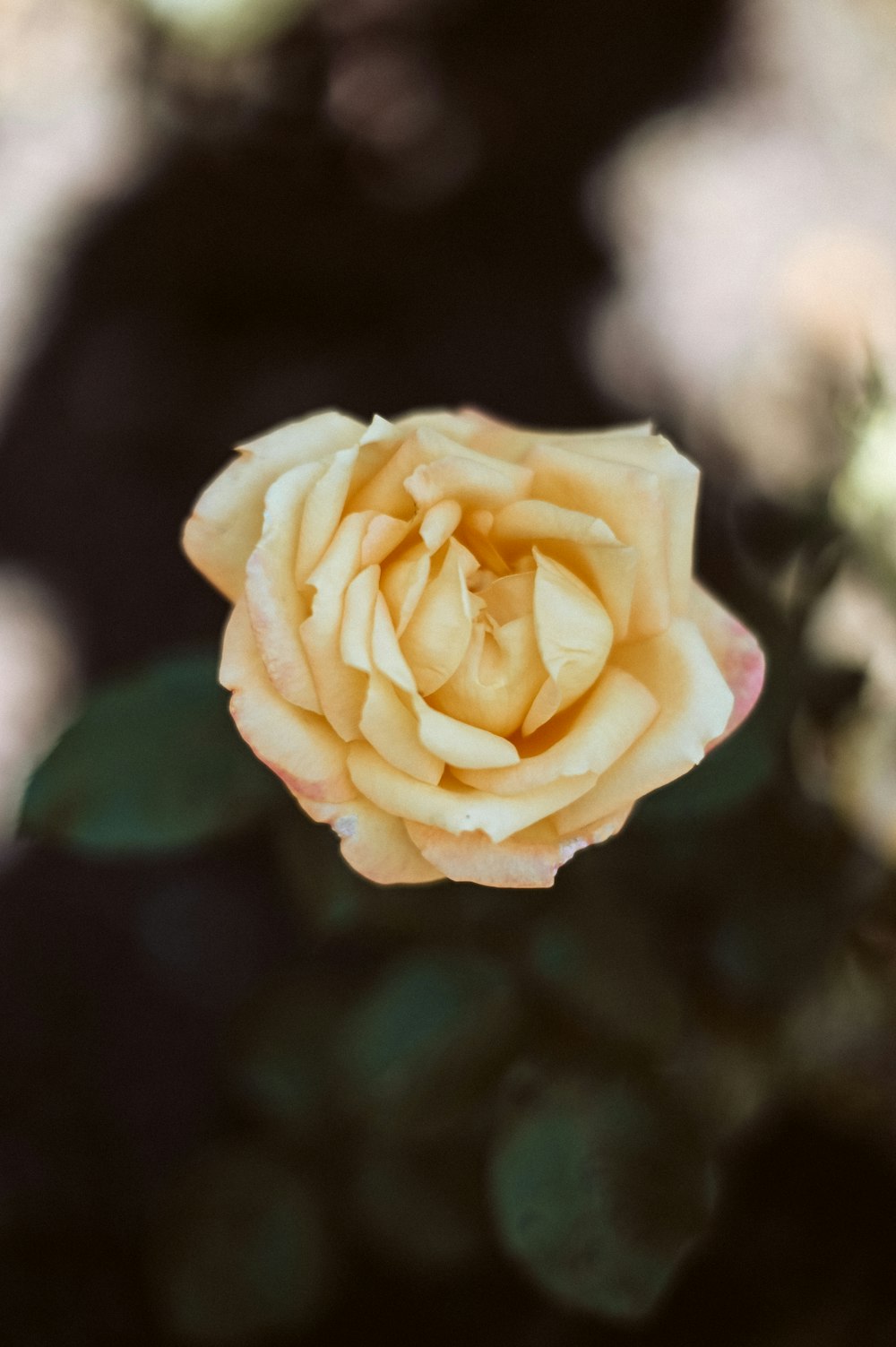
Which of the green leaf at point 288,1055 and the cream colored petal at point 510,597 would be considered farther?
the green leaf at point 288,1055

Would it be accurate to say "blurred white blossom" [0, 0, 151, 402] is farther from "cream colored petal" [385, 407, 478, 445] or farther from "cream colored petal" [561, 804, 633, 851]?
"cream colored petal" [561, 804, 633, 851]

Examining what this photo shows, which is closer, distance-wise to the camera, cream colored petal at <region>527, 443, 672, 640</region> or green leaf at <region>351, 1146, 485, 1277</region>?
cream colored petal at <region>527, 443, 672, 640</region>

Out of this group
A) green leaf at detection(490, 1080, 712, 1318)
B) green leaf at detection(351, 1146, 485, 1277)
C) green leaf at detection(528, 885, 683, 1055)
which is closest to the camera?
green leaf at detection(490, 1080, 712, 1318)

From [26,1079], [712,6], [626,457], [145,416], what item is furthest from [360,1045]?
[712,6]

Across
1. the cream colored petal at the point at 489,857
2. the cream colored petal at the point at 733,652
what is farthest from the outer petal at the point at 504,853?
the cream colored petal at the point at 733,652

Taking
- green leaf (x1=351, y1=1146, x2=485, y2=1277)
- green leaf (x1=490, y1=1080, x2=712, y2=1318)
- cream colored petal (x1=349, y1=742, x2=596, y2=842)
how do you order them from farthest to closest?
green leaf (x1=351, y1=1146, x2=485, y2=1277)
green leaf (x1=490, y1=1080, x2=712, y2=1318)
cream colored petal (x1=349, y1=742, x2=596, y2=842)

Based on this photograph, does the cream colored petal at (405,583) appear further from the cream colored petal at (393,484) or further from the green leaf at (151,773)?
the green leaf at (151,773)

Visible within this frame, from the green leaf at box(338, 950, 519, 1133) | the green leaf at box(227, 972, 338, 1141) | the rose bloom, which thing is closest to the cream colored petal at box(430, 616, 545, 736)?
the rose bloom

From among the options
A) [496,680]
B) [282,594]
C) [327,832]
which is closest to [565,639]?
[496,680]
